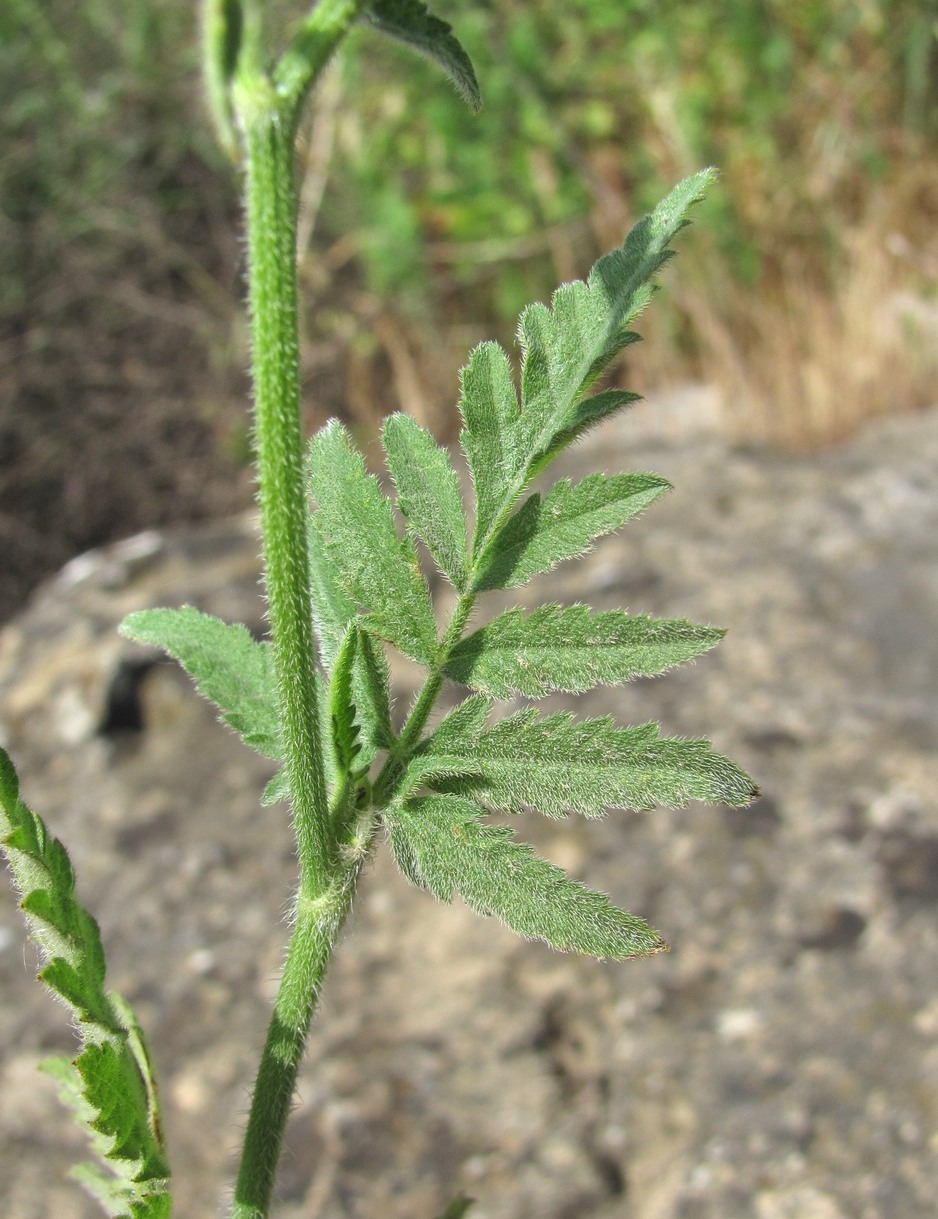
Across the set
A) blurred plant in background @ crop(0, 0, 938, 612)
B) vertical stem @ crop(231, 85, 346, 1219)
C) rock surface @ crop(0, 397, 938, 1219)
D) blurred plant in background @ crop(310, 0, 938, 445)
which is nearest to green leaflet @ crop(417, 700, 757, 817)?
vertical stem @ crop(231, 85, 346, 1219)

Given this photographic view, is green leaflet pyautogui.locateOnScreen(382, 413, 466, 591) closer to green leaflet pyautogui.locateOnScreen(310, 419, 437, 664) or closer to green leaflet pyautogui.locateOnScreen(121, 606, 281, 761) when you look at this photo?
→ green leaflet pyautogui.locateOnScreen(310, 419, 437, 664)

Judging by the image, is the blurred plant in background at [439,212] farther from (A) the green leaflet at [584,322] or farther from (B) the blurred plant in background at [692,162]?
(A) the green leaflet at [584,322]

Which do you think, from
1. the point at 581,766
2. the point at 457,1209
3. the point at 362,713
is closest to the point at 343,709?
the point at 362,713

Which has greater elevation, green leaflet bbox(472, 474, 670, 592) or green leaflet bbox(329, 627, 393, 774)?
green leaflet bbox(472, 474, 670, 592)

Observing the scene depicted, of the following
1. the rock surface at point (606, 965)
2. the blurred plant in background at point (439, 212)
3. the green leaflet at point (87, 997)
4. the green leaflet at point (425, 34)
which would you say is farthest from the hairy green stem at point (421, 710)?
the blurred plant in background at point (439, 212)

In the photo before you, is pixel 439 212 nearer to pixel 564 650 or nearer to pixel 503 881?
pixel 564 650

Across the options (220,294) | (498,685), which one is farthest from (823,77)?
(498,685)

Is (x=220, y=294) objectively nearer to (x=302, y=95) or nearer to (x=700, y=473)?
(x=700, y=473)
